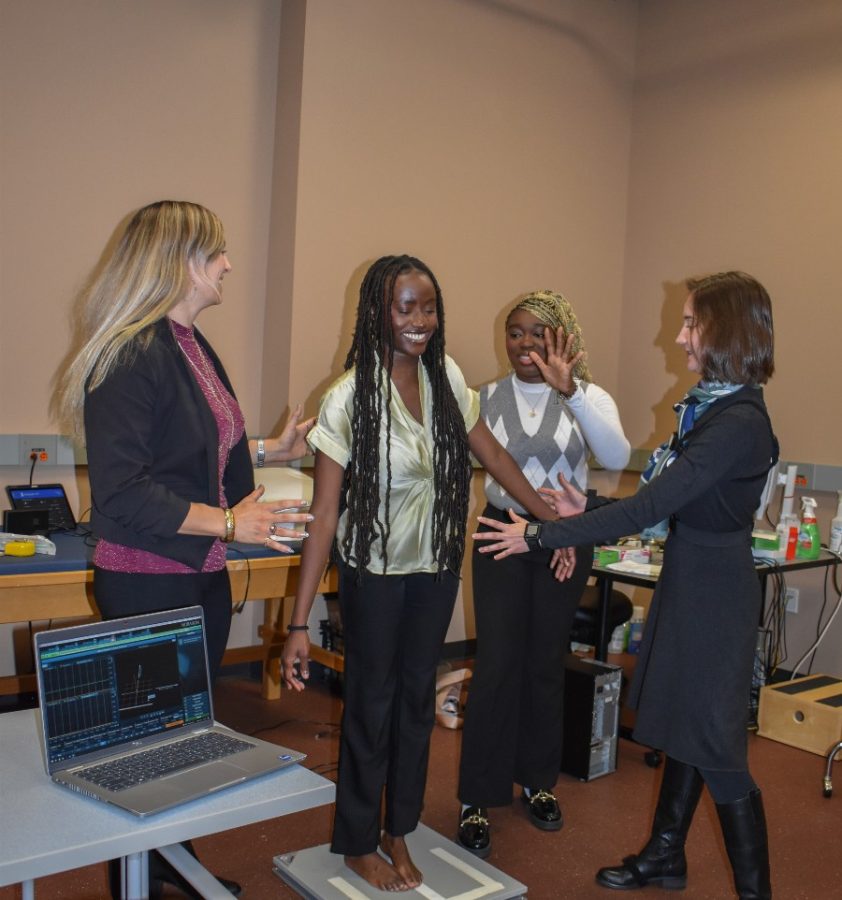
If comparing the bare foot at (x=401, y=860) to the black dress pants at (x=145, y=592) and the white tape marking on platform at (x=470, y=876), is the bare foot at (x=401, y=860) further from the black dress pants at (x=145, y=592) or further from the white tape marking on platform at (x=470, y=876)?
the black dress pants at (x=145, y=592)

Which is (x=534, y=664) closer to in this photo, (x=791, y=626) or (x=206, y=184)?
(x=791, y=626)

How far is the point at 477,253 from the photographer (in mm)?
4695

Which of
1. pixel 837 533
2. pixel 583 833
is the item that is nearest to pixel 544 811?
pixel 583 833

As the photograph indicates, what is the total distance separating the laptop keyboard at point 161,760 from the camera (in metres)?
1.33

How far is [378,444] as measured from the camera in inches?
82.9

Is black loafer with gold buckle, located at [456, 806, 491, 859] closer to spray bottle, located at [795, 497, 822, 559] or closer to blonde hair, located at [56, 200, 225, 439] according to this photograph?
blonde hair, located at [56, 200, 225, 439]

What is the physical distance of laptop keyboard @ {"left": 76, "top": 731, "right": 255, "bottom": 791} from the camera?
1327mm

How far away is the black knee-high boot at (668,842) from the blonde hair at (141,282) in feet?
5.33

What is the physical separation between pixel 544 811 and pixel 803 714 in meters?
1.38

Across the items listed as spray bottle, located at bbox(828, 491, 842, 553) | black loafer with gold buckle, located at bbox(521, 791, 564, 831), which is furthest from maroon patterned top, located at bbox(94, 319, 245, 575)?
spray bottle, located at bbox(828, 491, 842, 553)

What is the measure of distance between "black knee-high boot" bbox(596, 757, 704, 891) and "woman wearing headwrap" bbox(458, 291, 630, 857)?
14.8 inches

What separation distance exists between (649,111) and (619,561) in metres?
2.80

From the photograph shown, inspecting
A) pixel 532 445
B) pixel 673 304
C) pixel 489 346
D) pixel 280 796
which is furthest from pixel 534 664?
pixel 673 304

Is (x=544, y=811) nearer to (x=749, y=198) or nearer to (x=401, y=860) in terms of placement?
(x=401, y=860)
